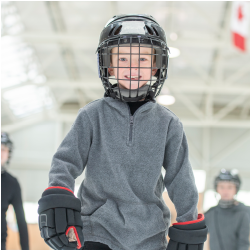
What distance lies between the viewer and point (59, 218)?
1.11m

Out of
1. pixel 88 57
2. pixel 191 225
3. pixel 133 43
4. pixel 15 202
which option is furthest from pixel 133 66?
pixel 88 57

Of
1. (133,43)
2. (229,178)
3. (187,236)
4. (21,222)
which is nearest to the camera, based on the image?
(187,236)

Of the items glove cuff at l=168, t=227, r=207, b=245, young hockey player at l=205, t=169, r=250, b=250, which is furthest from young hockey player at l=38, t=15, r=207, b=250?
young hockey player at l=205, t=169, r=250, b=250

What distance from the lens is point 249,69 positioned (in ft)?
33.3

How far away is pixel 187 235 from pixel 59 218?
1.46ft

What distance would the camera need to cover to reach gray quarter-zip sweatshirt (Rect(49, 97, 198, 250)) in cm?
124

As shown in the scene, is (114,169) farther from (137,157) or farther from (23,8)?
(23,8)

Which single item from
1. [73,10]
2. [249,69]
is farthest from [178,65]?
[73,10]

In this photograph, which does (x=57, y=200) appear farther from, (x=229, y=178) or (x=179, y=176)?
(x=229, y=178)

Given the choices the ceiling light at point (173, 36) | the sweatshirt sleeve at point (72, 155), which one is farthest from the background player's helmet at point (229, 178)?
the ceiling light at point (173, 36)

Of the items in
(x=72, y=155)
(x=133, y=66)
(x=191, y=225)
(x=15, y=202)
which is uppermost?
(x=133, y=66)

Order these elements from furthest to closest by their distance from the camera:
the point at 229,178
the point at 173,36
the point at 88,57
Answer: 1. the point at 88,57
2. the point at 173,36
3. the point at 229,178

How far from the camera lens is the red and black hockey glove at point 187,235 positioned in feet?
3.99

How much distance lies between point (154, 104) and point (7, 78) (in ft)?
35.1
